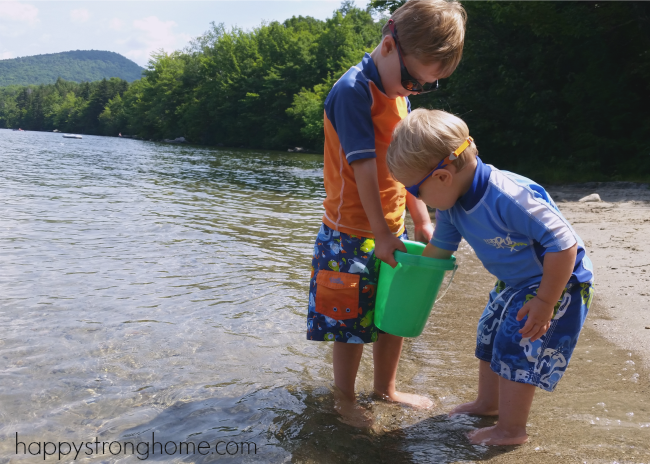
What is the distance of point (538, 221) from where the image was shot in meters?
1.79

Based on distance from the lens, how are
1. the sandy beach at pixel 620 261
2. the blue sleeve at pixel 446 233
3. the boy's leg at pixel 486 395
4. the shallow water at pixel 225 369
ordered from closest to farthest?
the blue sleeve at pixel 446 233, the shallow water at pixel 225 369, the boy's leg at pixel 486 395, the sandy beach at pixel 620 261

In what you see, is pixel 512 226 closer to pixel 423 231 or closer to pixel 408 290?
pixel 408 290

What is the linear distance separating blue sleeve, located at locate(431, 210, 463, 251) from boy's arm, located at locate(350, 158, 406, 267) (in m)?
0.16

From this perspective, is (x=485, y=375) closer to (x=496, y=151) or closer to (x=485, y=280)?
(x=485, y=280)

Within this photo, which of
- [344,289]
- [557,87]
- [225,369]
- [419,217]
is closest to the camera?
[344,289]

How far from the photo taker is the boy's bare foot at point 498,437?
2100mm

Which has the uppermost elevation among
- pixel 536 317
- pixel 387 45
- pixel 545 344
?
pixel 387 45

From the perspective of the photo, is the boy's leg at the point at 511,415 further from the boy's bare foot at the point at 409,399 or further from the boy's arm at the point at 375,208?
the boy's arm at the point at 375,208

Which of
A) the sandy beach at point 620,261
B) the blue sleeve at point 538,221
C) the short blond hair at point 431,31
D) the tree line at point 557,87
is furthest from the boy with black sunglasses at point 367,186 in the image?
the tree line at point 557,87

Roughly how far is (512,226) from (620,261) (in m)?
3.56

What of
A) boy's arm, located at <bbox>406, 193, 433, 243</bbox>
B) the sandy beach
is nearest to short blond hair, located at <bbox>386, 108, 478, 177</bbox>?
boy's arm, located at <bbox>406, 193, 433, 243</bbox>

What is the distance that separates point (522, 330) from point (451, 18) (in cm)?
116

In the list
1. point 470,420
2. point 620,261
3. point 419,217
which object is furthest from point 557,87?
point 470,420

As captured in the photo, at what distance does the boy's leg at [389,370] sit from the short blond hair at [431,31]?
1.24 m
